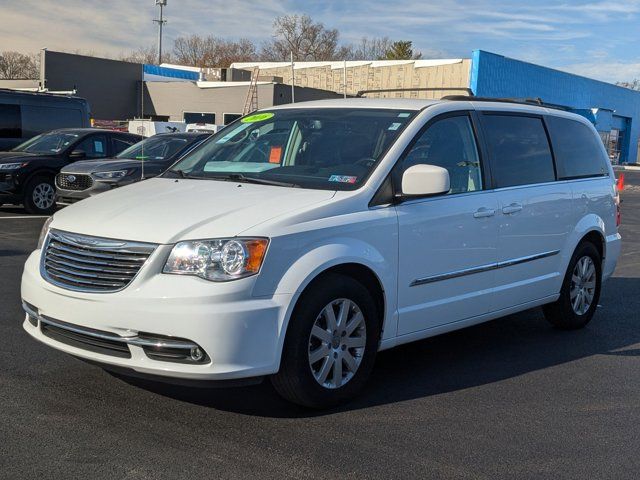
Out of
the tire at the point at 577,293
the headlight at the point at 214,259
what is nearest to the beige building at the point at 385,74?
the tire at the point at 577,293

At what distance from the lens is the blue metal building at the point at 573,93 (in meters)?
45.2

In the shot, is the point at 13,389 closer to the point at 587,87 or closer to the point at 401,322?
the point at 401,322

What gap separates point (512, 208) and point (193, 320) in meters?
2.83

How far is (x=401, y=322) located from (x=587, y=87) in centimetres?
5771

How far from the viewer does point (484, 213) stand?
5445mm

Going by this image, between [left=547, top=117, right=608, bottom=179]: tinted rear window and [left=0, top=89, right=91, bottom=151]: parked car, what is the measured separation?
39.2 ft

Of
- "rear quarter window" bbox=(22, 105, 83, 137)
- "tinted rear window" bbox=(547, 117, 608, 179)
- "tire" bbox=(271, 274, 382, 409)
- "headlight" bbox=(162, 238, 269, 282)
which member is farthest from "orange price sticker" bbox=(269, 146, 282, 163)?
"rear quarter window" bbox=(22, 105, 83, 137)

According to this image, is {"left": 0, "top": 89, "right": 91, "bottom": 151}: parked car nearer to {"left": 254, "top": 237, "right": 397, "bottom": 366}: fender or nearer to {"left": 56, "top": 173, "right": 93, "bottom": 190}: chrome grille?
{"left": 56, "top": 173, "right": 93, "bottom": 190}: chrome grille

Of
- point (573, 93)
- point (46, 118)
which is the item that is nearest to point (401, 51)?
point (573, 93)

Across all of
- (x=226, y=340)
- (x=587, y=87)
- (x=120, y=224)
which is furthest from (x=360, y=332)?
(x=587, y=87)

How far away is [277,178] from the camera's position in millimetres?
4980

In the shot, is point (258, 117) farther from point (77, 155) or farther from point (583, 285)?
point (77, 155)

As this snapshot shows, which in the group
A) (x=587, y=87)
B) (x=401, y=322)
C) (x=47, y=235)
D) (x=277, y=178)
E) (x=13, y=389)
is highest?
(x=587, y=87)

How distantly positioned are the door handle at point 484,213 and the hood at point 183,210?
1273 millimetres
